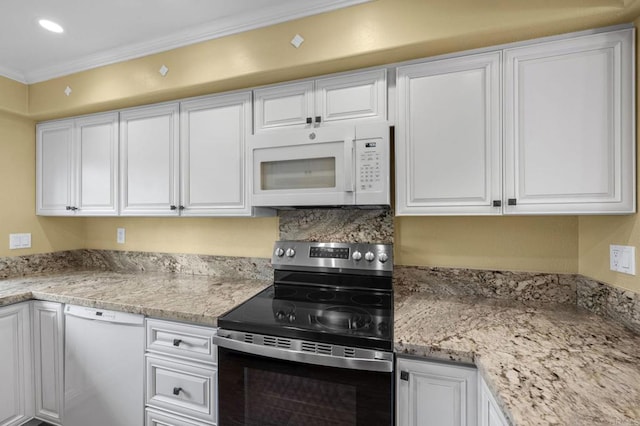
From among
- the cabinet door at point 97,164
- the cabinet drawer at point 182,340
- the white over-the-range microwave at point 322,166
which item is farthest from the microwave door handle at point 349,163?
the cabinet door at point 97,164

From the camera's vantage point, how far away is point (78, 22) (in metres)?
1.73

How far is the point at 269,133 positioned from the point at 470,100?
1033 mm

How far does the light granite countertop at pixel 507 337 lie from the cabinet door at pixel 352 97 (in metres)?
1.01

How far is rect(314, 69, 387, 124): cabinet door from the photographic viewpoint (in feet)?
5.16

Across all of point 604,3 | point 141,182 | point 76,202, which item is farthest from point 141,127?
point 604,3

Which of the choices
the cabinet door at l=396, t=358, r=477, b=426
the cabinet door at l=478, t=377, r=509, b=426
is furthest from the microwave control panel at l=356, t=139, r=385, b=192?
the cabinet door at l=478, t=377, r=509, b=426

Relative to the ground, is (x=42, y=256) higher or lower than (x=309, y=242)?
lower

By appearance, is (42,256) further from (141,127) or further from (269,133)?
(269,133)

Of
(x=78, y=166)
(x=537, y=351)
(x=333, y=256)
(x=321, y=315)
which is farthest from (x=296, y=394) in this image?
(x=78, y=166)

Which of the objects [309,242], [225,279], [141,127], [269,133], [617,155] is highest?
[141,127]

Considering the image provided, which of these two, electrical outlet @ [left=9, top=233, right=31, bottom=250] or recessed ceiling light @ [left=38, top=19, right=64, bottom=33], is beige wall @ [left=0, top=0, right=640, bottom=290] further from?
recessed ceiling light @ [left=38, top=19, right=64, bottom=33]

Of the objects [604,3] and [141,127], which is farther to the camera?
[141,127]

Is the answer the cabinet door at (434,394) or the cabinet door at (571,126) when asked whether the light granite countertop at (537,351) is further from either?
the cabinet door at (571,126)

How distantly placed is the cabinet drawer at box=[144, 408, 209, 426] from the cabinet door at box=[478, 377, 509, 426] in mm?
1210
